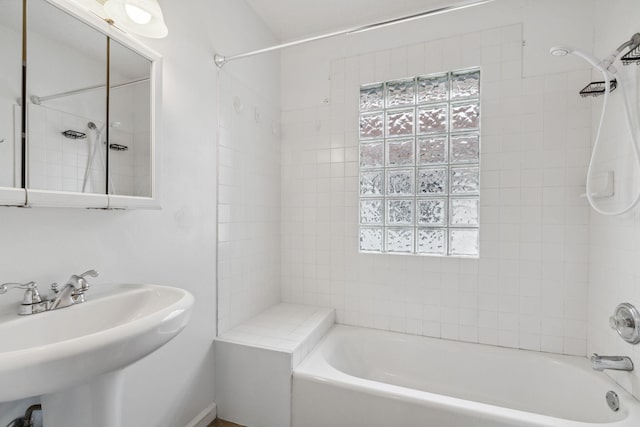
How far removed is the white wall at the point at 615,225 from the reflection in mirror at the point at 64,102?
2.26 meters

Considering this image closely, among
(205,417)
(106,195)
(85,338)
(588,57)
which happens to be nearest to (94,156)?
(106,195)

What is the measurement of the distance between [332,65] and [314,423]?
2371 millimetres

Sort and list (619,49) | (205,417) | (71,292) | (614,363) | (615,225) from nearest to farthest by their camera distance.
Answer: (71,292)
(619,49)
(614,363)
(615,225)
(205,417)

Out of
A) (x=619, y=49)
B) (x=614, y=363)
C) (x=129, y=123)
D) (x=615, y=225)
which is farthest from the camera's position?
(x=615, y=225)

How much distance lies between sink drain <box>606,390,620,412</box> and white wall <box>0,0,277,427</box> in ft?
6.76

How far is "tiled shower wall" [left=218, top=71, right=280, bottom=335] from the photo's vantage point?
1.91 m

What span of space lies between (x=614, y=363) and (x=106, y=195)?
231 centimetres

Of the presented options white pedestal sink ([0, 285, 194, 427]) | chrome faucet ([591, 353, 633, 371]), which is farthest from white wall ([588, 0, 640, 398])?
white pedestal sink ([0, 285, 194, 427])

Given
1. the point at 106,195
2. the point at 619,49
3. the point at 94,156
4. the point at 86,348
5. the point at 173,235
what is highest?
the point at 619,49

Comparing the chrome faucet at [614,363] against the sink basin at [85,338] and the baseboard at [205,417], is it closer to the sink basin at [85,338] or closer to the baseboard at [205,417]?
the sink basin at [85,338]

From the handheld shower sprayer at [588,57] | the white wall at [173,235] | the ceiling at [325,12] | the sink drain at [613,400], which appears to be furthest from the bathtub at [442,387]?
the ceiling at [325,12]

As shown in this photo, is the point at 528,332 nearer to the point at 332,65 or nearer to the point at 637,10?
the point at 637,10

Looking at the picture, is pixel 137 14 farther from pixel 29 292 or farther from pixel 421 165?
pixel 421 165

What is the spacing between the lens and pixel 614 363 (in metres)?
1.45
